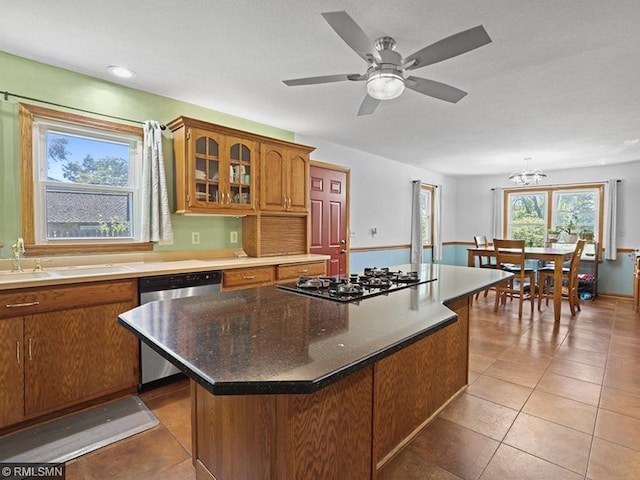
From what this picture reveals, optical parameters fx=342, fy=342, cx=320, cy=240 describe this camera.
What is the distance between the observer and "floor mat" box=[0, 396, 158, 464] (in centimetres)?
181

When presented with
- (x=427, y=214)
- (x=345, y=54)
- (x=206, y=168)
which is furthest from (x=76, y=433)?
(x=427, y=214)

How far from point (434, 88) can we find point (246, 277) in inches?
80.6

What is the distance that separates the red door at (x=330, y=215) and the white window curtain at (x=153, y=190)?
6.23 ft

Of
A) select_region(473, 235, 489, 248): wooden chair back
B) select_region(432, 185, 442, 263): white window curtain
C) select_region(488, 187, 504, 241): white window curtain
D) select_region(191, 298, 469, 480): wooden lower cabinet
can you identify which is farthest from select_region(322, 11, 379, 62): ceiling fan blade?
select_region(488, 187, 504, 241): white window curtain

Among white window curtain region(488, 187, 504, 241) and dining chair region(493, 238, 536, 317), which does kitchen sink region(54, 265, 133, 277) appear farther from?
white window curtain region(488, 187, 504, 241)

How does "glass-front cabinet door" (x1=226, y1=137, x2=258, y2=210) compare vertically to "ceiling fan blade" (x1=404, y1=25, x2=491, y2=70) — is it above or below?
below

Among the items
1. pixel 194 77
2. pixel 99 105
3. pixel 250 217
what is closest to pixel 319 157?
pixel 250 217

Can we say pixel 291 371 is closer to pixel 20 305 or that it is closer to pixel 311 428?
pixel 311 428

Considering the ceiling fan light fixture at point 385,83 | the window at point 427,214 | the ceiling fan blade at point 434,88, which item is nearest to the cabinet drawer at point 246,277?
the ceiling fan light fixture at point 385,83

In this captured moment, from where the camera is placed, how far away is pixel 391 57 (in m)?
1.85

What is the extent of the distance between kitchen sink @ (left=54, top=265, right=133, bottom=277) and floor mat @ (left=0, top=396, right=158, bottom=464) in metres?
0.89

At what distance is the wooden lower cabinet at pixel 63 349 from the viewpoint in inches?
76.5

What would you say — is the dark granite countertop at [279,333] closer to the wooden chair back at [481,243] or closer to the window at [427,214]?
the wooden chair back at [481,243]

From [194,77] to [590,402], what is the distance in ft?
12.1
